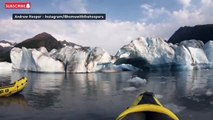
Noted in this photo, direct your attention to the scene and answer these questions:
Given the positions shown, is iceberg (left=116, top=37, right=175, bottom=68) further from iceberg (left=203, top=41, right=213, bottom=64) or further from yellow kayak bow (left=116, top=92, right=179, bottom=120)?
yellow kayak bow (left=116, top=92, right=179, bottom=120)

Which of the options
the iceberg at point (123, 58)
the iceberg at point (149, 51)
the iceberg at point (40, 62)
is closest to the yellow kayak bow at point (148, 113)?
the iceberg at point (123, 58)

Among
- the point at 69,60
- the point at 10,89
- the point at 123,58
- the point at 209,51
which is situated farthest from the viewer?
the point at 123,58

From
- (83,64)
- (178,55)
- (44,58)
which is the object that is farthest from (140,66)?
(44,58)

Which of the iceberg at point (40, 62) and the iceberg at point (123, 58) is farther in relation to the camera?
the iceberg at point (123, 58)

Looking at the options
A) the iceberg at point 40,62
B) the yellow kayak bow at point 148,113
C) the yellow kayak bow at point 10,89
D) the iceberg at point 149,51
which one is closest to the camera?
the yellow kayak bow at point 148,113

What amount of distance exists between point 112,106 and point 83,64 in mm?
40254

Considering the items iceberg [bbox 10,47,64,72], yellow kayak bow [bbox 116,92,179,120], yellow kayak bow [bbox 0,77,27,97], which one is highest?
iceberg [bbox 10,47,64,72]

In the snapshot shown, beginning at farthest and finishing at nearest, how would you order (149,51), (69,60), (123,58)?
(123,58) < (149,51) < (69,60)

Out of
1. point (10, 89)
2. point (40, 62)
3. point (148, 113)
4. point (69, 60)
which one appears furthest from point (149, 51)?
point (148, 113)

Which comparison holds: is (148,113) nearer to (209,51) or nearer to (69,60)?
(69,60)

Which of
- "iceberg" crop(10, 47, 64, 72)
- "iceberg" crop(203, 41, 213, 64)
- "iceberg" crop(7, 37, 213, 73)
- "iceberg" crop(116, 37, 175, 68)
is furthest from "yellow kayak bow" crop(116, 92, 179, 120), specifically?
"iceberg" crop(203, 41, 213, 64)

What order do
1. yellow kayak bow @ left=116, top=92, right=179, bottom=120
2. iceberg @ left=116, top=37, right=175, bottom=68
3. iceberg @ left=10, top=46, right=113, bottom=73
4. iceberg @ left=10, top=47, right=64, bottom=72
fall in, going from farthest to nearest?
1. iceberg @ left=116, top=37, right=175, bottom=68
2. iceberg @ left=10, top=46, right=113, bottom=73
3. iceberg @ left=10, top=47, right=64, bottom=72
4. yellow kayak bow @ left=116, top=92, right=179, bottom=120

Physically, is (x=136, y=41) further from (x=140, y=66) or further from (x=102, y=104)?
(x=102, y=104)

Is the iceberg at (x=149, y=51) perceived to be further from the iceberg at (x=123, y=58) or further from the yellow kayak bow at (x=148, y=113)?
the yellow kayak bow at (x=148, y=113)
